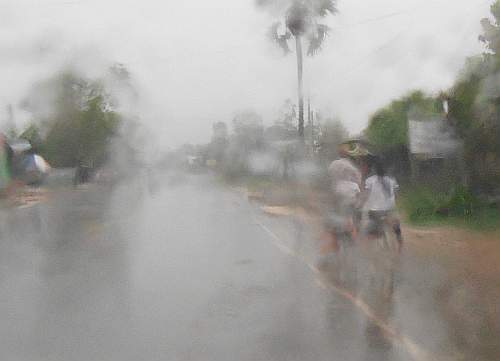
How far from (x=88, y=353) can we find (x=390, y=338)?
2.76m

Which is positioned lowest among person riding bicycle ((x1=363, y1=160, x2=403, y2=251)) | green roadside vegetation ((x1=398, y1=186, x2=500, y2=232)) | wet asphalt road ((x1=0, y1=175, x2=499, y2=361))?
green roadside vegetation ((x1=398, y1=186, x2=500, y2=232))

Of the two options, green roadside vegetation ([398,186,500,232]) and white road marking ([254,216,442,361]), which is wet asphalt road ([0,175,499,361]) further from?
green roadside vegetation ([398,186,500,232])

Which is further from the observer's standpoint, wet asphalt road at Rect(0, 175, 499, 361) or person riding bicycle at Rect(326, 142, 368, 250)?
person riding bicycle at Rect(326, 142, 368, 250)

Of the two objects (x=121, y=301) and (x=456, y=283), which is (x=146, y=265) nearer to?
(x=121, y=301)

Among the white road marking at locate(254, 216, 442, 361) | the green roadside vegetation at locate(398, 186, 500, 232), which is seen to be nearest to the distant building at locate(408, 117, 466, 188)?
the green roadside vegetation at locate(398, 186, 500, 232)

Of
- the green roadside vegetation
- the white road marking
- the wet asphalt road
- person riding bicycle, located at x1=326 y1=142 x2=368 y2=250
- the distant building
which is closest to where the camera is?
the white road marking

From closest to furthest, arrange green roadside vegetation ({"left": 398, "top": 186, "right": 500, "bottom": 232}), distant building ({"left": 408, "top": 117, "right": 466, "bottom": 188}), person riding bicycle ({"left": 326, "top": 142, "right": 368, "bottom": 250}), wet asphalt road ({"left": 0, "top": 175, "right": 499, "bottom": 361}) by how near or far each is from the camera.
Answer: wet asphalt road ({"left": 0, "top": 175, "right": 499, "bottom": 361})
person riding bicycle ({"left": 326, "top": 142, "right": 368, "bottom": 250})
green roadside vegetation ({"left": 398, "top": 186, "right": 500, "bottom": 232})
distant building ({"left": 408, "top": 117, "right": 466, "bottom": 188})

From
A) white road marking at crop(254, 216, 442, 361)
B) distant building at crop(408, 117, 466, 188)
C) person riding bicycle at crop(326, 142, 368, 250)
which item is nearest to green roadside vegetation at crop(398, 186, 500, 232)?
distant building at crop(408, 117, 466, 188)

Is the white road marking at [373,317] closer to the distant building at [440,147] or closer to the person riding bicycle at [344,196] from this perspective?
the person riding bicycle at [344,196]

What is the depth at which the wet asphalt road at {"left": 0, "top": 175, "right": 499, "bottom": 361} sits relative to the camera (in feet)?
21.8

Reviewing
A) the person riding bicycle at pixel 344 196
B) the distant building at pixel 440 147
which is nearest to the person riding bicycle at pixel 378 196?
the person riding bicycle at pixel 344 196

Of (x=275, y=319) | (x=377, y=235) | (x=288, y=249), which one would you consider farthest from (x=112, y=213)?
(x=275, y=319)

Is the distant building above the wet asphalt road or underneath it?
above

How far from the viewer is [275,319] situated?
783 centimetres
